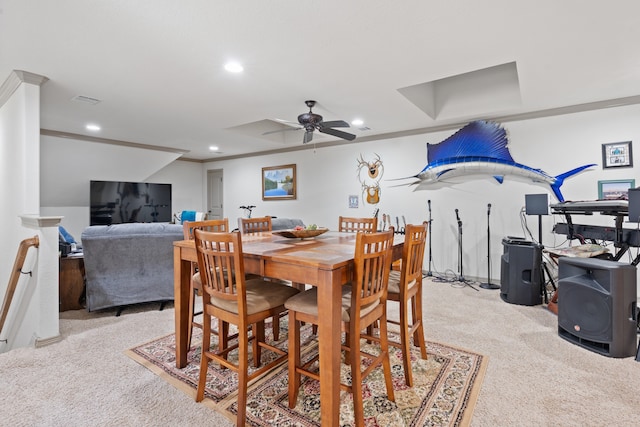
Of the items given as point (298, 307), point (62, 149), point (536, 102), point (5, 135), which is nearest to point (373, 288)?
point (298, 307)

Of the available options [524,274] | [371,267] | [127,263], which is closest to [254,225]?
[127,263]

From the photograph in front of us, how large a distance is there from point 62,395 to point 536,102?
5148 millimetres

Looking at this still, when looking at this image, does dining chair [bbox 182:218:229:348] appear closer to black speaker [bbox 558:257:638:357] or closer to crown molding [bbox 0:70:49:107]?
crown molding [bbox 0:70:49:107]

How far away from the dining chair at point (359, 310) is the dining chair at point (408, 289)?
20 cm

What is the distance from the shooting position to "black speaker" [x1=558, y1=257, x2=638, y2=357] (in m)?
2.32

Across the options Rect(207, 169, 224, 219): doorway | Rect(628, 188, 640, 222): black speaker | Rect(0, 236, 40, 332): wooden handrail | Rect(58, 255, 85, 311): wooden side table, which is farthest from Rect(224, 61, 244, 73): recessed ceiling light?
Rect(207, 169, 224, 219): doorway

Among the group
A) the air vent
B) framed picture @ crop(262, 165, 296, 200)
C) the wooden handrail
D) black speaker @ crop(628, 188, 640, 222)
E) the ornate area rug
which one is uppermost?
the air vent

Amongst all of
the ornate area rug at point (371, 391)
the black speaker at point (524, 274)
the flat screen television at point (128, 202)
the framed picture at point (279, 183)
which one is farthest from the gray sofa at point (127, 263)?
the black speaker at point (524, 274)

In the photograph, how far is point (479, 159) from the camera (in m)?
4.44

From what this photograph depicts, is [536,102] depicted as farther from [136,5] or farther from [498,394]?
[136,5]

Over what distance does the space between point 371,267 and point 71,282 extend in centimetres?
340

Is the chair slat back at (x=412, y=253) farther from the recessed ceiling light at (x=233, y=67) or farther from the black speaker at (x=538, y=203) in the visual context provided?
the black speaker at (x=538, y=203)

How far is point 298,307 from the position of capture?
168 centimetres

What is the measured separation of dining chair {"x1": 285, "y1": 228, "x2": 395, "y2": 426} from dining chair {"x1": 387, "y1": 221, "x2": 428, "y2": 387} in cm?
20
